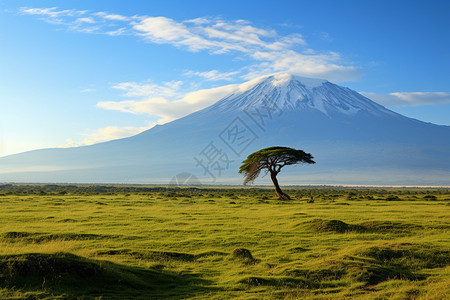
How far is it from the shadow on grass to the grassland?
0.03m

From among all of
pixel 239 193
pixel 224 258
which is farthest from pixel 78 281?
pixel 239 193

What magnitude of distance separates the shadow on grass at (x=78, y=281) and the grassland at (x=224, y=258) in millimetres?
30

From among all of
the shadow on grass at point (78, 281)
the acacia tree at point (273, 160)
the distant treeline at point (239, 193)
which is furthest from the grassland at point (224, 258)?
the distant treeline at point (239, 193)

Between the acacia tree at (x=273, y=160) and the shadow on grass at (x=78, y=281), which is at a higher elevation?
the acacia tree at (x=273, y=160)

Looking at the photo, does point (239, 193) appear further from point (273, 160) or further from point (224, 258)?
point (224, 258)

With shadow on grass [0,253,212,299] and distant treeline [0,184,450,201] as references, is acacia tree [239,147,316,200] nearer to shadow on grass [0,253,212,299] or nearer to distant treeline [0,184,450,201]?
distant treeline [0,184,450,201]

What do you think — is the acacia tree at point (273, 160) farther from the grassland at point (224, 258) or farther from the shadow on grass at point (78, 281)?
the shadow on grass at point (78, 281)

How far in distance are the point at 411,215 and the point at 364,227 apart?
764 cm

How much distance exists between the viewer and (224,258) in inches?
717

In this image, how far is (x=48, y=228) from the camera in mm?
25094

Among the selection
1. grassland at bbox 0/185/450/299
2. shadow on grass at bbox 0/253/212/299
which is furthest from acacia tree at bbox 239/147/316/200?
shadow on grass at bbox 0/253/212/299

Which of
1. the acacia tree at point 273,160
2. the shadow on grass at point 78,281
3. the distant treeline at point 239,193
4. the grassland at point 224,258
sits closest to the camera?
the shadow on grass at point 78,281

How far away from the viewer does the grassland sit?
13156mm

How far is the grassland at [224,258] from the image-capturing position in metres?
13.2
